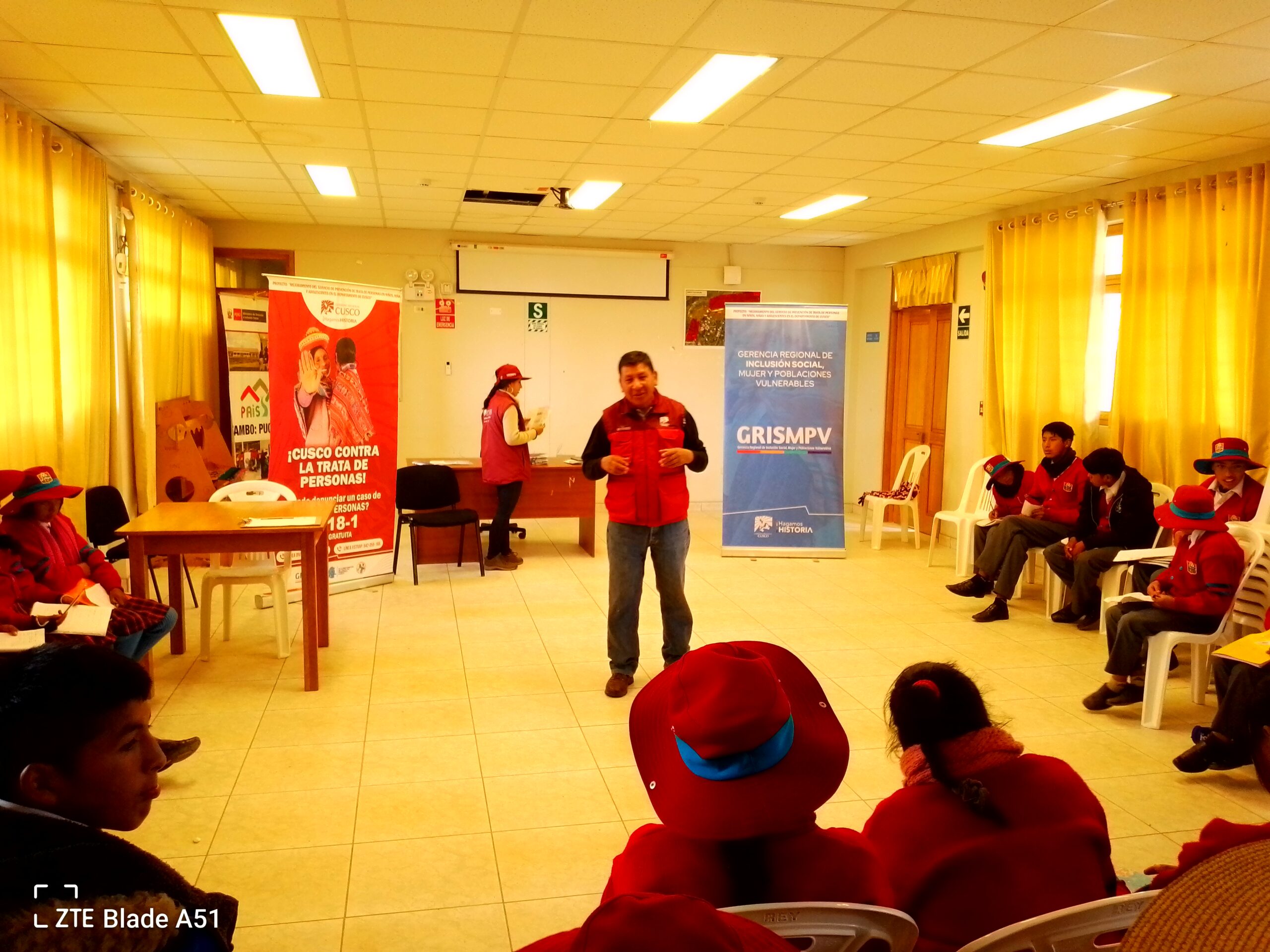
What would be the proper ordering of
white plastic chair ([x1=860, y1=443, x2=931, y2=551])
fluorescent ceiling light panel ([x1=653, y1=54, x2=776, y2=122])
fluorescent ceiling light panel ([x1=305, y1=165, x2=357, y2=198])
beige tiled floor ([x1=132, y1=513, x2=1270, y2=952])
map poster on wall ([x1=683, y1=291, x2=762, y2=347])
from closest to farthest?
beige tiled floor ([x1=132, y1=513, x2=1270, y2=952]) → fluorescent ceiling light panel ([x1=653, y1=54, x2=776, y2=122]) → fluorescent ceiling light panel ([x1=305, y1=165, x2=357, y2=198]) → white plastic chair ([x1=860, y1=443, x2=931, y2=551]) → map poster on wall ([x1=683, y1=291, x2=762, y2=347])

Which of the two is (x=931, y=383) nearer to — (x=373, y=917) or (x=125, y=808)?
(x=373, y=917)

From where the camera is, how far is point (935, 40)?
11.9ft

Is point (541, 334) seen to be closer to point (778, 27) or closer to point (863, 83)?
point (863, 83)

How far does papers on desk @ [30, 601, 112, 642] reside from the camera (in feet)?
11.0

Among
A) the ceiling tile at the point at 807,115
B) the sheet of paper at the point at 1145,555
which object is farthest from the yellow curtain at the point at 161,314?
the sheet of paper at the point at 1145,555

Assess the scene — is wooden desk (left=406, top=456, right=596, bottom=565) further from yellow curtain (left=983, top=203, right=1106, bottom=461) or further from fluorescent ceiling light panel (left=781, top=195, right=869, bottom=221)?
yellow curtain (left=983, top=203, right=1106, bottom=461)

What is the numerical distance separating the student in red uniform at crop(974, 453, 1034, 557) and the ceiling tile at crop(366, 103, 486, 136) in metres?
4.07

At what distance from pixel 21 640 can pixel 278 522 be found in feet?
4.13

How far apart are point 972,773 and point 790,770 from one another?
1.61 ft

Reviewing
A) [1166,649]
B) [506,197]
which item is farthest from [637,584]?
[506,197]

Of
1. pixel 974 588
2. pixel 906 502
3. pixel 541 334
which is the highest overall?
pixel 541 334

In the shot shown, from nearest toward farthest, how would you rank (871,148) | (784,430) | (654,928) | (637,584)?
(654,928) < (637,584) < (871,148) < (784,430)

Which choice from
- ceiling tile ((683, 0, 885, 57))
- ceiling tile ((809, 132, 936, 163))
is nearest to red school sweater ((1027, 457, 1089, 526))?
ceiling tile ((809, 132, 936, 163))

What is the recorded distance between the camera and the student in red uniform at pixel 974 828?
1.48 m
